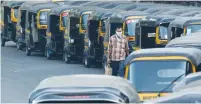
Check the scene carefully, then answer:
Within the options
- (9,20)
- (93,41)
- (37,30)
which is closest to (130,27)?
(93,41)

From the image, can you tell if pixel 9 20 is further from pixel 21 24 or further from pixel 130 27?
pixel 130 27

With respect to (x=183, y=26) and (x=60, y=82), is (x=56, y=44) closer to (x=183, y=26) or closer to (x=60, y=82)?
(x=183, y=26)

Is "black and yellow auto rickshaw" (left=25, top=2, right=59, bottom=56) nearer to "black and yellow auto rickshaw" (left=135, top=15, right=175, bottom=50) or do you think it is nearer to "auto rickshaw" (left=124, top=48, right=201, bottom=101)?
"black and yellow auto rickshaw" (left=135, top=15, right=175, bottom=50)

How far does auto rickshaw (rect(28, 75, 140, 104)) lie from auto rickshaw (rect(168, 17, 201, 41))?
45.8ft

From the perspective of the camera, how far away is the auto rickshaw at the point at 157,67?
15.4 m

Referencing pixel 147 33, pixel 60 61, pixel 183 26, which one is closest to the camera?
pixel 183 26

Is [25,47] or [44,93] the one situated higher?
[44,93]

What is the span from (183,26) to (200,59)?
9401 mm

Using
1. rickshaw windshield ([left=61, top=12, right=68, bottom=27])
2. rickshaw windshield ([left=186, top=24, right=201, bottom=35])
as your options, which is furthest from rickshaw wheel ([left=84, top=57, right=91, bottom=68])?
rickshaw windshield ([left=186, top=24, right=201, bottom=35])

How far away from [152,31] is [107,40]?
1.80 m

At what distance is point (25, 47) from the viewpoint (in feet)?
133

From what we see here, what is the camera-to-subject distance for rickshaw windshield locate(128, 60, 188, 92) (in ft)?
50.7

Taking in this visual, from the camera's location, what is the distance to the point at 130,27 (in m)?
29.2

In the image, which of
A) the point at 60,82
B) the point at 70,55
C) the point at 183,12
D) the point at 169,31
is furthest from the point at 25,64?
the point at 60,82
